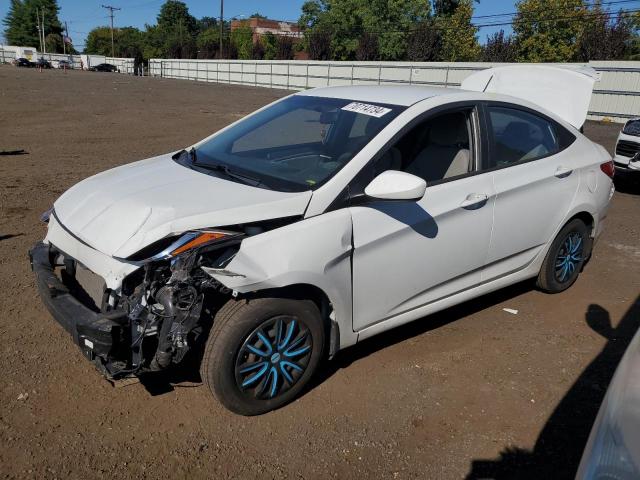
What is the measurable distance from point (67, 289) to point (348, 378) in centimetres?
174

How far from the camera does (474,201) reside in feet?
12.2

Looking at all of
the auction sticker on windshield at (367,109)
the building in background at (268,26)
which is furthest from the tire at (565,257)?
the building in background at (268,26)

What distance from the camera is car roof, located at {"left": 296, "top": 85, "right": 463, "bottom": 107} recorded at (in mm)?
3768

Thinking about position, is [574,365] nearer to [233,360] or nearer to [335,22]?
[233,360]

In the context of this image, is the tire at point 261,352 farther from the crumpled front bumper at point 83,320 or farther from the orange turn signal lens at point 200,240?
the crumpled front bumper at point 83,320

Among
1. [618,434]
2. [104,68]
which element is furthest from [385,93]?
[104,68]

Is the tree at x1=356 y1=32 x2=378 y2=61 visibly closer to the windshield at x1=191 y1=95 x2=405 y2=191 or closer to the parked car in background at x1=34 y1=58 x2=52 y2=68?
the windshield at x1=191 y1=95 x2=405 y2=191

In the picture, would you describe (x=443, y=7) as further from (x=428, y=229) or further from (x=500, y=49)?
(x=428, y=229)

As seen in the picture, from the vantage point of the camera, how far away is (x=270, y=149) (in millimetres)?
3963

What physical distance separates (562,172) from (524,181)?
0.53m

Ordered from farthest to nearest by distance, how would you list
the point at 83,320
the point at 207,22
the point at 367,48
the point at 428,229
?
the point at 207,22 → the point at 367,48 → the point at 428,229 → the point at 83,320

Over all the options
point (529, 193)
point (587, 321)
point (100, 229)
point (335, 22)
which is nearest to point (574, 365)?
point (587, 321)

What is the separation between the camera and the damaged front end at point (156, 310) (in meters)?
2.70

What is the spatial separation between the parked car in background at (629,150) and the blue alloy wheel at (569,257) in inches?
194
